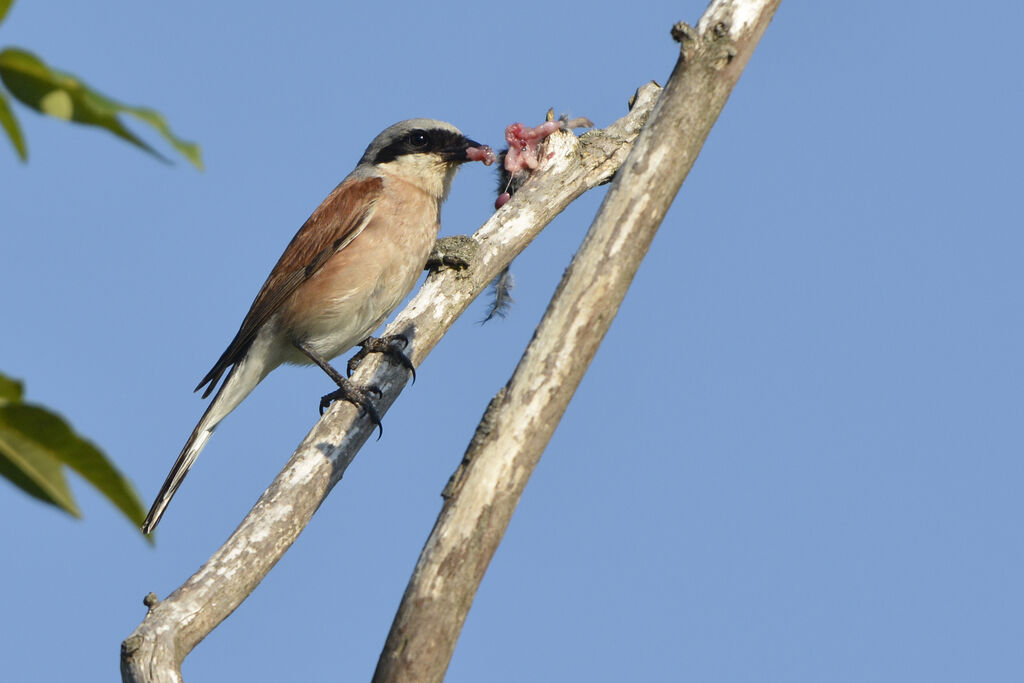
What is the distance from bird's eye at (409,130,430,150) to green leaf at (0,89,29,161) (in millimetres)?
5002

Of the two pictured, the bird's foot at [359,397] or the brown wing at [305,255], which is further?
the brown wing at [305,255]

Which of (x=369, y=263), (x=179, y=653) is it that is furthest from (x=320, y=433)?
(x=179, y=653)

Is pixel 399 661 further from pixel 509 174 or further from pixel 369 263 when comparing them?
pixel 509 174

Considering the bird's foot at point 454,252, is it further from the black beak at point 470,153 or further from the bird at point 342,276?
the black beak at point 470,153

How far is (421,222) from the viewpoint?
17.9ft

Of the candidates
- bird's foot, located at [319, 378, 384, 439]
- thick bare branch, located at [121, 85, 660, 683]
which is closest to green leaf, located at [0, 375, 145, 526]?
thick bare branch, located at [121, 85, 660, 683]

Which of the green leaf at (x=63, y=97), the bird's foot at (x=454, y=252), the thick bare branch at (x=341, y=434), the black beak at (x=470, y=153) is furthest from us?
the black beak at (x=470, y=153)

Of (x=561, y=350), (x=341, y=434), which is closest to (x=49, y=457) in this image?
(x=561, y=350)

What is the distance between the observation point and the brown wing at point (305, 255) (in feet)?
17.9

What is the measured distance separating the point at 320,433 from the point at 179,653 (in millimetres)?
1468

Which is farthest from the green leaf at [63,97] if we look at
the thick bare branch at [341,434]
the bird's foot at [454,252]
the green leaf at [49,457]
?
the bird's foot at [454,252]

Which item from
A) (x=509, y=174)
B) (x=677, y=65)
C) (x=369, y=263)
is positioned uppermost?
(x=509, y=174)

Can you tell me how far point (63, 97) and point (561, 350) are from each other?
1818 millimetres

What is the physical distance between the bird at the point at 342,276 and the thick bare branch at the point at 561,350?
240 cm
